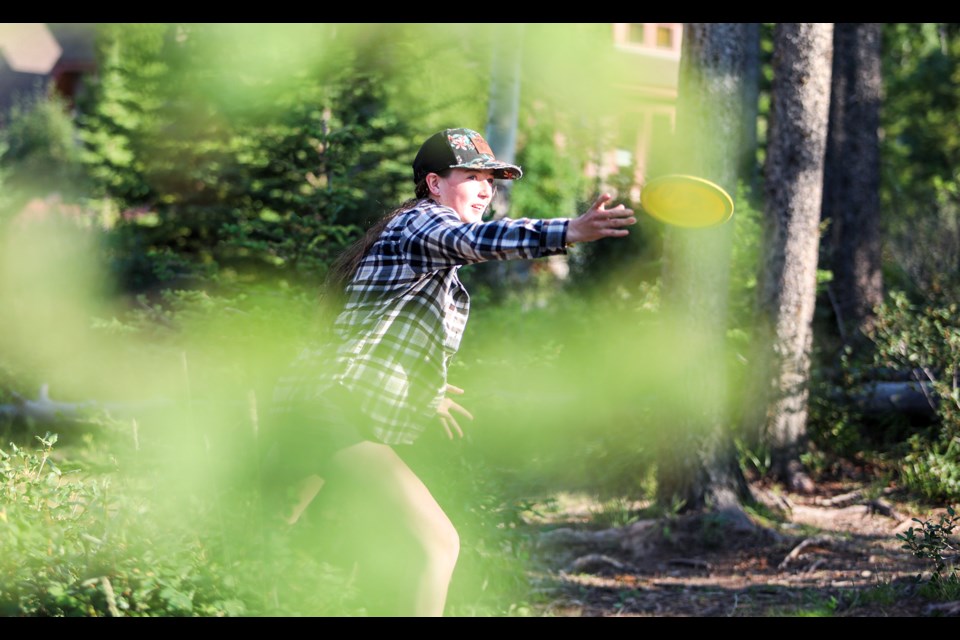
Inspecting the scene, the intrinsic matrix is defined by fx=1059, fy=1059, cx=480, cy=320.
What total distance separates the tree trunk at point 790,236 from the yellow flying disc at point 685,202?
513 cm

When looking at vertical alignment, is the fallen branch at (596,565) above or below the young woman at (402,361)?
below

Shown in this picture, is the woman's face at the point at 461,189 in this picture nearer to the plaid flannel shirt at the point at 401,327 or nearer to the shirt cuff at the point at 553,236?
→ the plaid flannel shirt at the point at 401,327

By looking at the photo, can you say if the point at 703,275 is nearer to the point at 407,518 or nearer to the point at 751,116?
the point at 407,518

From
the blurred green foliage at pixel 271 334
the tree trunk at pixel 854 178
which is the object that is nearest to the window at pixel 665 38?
the blurred green foliage at pixel 271 334

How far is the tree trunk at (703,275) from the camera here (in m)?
7.43

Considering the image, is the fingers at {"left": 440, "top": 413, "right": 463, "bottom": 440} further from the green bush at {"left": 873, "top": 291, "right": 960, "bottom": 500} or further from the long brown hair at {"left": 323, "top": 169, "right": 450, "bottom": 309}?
the green bush at {"left": 873, "top": 291, "right": 960, "bottom": 500}

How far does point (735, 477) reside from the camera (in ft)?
25.7

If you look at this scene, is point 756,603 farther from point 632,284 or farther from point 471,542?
point 632,284

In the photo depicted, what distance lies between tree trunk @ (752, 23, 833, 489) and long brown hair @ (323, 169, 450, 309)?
5.33 m

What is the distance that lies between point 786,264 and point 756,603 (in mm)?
3440

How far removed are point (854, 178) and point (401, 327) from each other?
893 centimetres

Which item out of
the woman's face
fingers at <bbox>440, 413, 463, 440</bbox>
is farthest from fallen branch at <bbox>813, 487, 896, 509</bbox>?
the woman's face

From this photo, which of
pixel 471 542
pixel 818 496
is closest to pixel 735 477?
pixel 818 496

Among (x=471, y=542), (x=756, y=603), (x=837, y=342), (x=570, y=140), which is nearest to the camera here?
(x=471, y=542)
